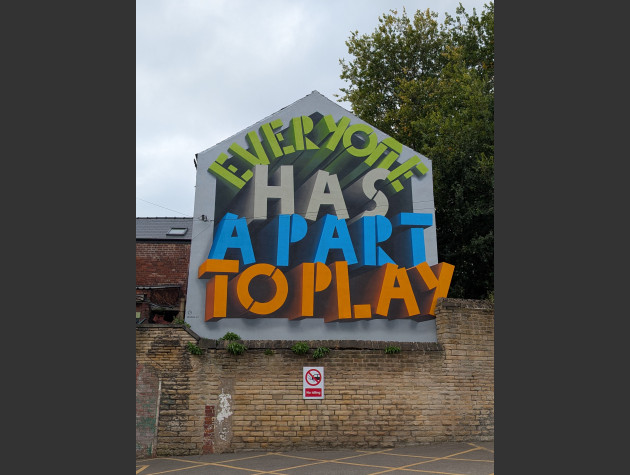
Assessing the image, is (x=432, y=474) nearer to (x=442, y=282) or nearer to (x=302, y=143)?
(x=442, y=282)

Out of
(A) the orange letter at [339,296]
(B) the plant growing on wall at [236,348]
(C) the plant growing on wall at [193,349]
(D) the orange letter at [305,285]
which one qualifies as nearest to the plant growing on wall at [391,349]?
(A) the orange letter at [339,296]

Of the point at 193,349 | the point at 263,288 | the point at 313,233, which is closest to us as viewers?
the point at 193,349

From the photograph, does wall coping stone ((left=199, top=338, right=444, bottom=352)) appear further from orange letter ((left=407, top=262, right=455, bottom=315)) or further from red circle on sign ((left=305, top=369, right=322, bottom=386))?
orange letter ((left=407, top=262, right=455, bottom=315))

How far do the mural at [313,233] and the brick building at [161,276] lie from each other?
644cm

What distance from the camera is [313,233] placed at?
15875 millimetres

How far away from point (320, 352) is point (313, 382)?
2.28ft

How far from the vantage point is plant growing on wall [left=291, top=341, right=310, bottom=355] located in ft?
41.6

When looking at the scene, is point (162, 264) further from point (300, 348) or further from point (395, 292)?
point (300, 348)

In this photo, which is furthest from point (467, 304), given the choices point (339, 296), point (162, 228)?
point (162, 228)

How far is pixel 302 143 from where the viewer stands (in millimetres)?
16766

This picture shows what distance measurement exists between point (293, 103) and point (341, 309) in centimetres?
650

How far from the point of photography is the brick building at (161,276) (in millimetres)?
21469

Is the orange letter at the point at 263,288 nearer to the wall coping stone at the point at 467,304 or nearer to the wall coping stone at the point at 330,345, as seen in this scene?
the wall coping stone at the point at 330,345

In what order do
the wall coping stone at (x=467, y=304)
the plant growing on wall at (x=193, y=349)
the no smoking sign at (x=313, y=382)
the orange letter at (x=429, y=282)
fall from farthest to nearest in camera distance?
the orange letter at (x=429, y=282) < the wall coping stone at (x=467, y=304) < the no smoking sign at (x=313, y=382) < the plant growing on wall at (x=193, y=349)
